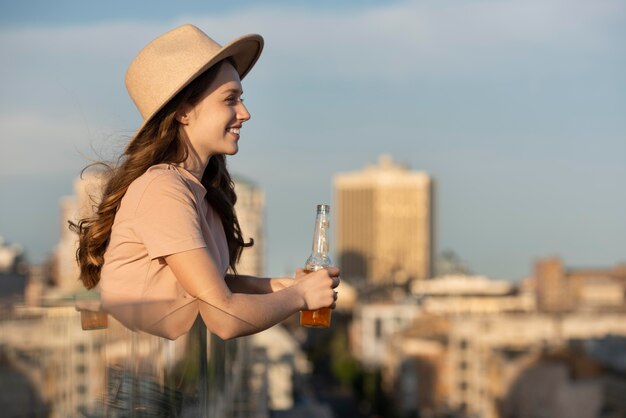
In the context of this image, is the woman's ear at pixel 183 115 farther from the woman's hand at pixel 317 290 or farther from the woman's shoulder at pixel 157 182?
the woman's hand at pixel 317 290

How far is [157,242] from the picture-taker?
10.9ft

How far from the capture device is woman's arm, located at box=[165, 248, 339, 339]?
→ 3324 mm

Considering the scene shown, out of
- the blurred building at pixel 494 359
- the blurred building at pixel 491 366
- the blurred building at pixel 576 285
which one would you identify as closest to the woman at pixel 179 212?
the blurred building at pixel 494 359

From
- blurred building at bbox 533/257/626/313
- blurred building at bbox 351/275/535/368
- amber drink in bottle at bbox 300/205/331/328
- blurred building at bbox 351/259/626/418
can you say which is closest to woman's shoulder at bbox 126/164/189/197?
Result: amber drink in bottle at bbox 300/205/331/328

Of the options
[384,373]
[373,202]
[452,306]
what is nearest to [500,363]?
[384,373]

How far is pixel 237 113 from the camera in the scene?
3.70 meters

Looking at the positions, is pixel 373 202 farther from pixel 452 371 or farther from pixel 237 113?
pixel 237 113

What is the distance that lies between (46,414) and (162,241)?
0.77m

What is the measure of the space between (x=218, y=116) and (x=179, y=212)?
0.38m

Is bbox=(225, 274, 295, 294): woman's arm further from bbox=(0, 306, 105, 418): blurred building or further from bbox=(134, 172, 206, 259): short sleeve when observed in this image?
bbox=(0, 306, 105, 418): blurred building

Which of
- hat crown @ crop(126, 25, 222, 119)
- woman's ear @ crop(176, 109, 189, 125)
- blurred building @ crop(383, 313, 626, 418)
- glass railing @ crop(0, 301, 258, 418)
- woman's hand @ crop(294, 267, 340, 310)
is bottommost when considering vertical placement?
blurred building @ crop(383, 313, 626, 418)

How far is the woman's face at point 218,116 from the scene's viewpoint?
3.67 m

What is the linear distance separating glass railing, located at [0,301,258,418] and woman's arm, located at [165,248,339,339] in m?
0.06

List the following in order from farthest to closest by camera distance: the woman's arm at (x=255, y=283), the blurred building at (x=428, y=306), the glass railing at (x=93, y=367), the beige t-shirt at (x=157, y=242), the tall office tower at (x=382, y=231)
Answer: the tall office tower at (x=382, y=231)
the blurred building at (x=428, y=306)
the woman's arm at (x=255, y=283)
the beige t-shirt at (x=157, y=242)
the glass railing at (x=93, y=367)
